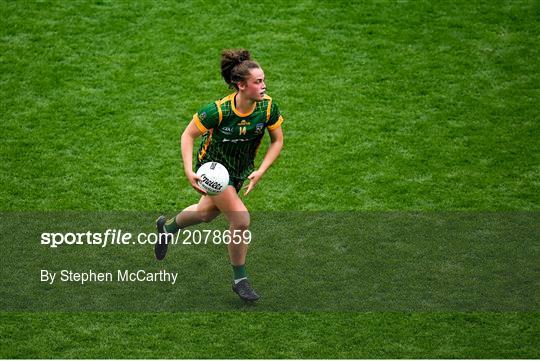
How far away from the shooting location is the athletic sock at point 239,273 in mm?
8148

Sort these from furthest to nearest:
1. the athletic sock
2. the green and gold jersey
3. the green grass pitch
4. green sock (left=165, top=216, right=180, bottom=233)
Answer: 1. green sock (left=165, top=216, right=180, bottom=233)
2. the athletic sock
3. the green and gold jersey
4. the green grass pitch

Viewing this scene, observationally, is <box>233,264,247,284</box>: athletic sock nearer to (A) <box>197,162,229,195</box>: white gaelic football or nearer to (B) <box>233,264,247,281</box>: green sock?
(B) <box>233,264,247,281</box>: green sock

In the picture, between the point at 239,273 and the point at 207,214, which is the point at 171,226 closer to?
the point at 207,214

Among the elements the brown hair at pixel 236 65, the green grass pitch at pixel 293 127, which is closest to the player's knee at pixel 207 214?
the green grass pitch at pixel 293 127

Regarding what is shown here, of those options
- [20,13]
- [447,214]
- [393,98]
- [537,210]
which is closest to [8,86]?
[20,13]

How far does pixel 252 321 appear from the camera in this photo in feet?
25.8

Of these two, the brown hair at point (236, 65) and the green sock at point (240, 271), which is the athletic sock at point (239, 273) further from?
the brown hair at point (236, 65)

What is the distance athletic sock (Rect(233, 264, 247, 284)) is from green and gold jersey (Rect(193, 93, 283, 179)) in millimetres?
785

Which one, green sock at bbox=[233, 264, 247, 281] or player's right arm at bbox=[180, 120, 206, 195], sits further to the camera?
green sock at bbox=[233, 264, 247, 281]

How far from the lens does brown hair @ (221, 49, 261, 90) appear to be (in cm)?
770

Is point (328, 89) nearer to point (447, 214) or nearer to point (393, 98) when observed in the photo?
point (393, 98)

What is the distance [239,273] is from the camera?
816 centimetres

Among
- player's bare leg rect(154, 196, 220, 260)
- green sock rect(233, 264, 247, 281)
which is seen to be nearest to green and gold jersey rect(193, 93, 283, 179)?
player's bare leg rect(154, 196, 220, 260)

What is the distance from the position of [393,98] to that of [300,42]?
5.33 ft
